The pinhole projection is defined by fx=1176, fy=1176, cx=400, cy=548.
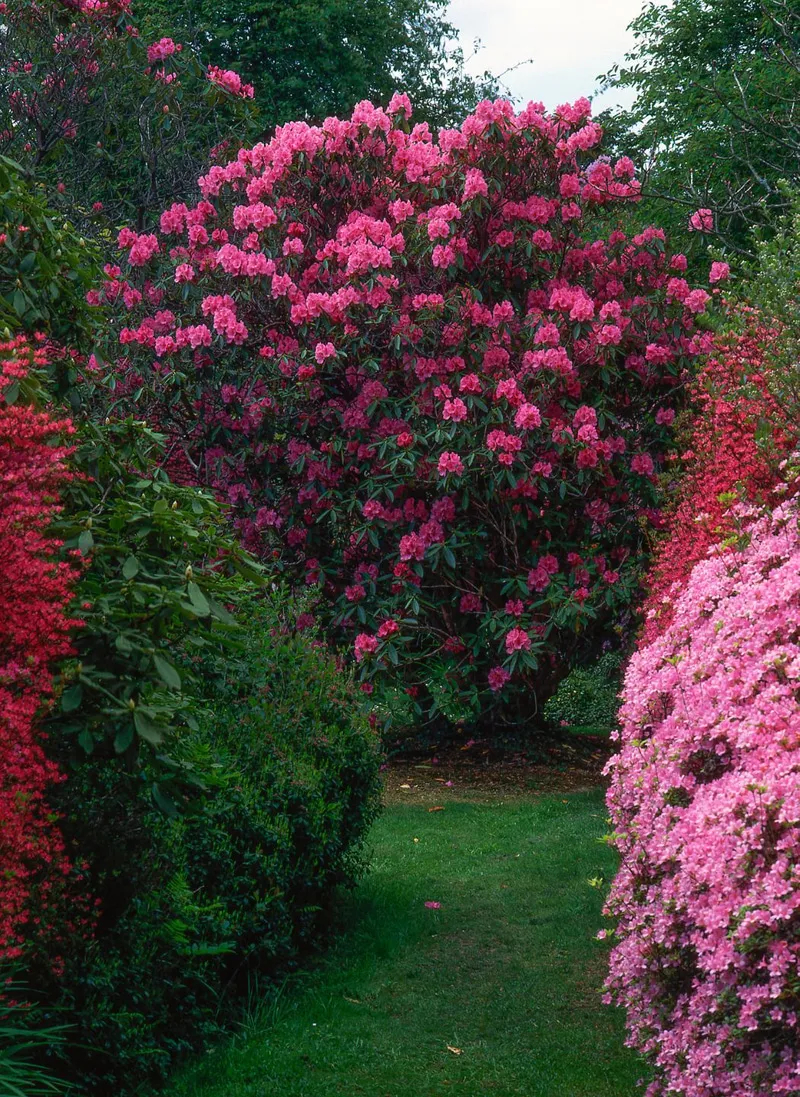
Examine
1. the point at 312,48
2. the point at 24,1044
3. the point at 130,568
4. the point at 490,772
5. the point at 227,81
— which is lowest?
the point at 490,772

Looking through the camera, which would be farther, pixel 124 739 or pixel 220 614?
pixel 220 614

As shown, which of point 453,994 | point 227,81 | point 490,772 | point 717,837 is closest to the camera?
point 717,837

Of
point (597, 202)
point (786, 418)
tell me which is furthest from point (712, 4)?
point (786, 418)

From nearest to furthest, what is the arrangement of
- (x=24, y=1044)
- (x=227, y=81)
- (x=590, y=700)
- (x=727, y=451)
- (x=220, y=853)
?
(x=24, y=1044)
(x=220, y=853)
(x=727, y=451)
(x=227, y=81)
(x=590, y=700)

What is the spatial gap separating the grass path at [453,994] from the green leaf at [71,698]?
165 centimetres

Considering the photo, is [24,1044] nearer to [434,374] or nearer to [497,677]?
[497,677]

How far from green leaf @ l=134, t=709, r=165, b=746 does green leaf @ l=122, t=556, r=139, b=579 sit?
0.42 meters

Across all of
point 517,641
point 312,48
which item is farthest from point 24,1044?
point 312,48

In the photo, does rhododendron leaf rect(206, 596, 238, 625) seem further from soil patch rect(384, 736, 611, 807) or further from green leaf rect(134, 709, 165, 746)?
soil patch rect(384, 736, 611, 807)

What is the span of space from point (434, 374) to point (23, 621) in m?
5.84

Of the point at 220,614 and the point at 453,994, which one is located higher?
the point at 220,614

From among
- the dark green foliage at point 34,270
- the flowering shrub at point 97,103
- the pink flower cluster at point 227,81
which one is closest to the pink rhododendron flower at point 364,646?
the dark green foliage at point 34,270

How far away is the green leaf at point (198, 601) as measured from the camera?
3.49 metres

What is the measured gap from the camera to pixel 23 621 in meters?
3.26
